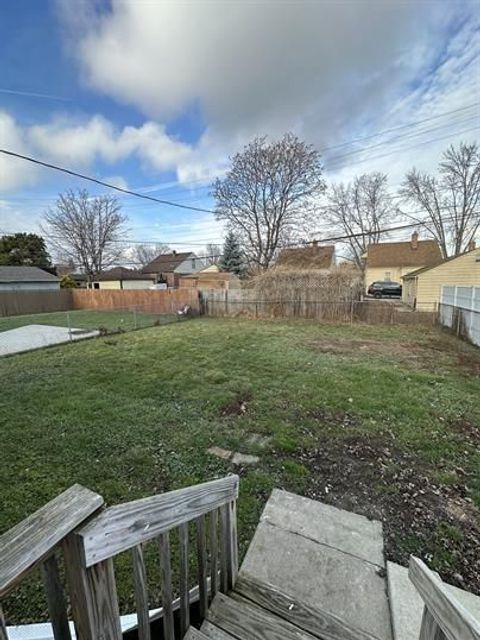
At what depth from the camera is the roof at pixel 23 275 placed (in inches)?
925

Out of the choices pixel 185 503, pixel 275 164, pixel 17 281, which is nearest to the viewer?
pixel 185 503

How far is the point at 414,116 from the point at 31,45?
49.5 ft

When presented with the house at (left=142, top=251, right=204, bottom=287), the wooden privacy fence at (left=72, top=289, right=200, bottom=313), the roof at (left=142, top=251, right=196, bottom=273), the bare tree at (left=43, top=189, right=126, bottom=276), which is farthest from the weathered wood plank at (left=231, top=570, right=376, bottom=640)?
the roof at (left=142, top=251, right=196, bottom=273)

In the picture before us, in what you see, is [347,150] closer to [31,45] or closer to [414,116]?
[414,116]

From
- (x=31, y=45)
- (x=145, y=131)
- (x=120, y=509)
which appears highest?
(x=145, y=131)

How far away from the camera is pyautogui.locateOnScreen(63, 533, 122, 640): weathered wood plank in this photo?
69cm

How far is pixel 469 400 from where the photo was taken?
14.7 ft

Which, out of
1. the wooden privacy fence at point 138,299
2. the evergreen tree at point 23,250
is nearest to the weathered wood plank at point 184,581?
the wooden privacy fence at point 138,299

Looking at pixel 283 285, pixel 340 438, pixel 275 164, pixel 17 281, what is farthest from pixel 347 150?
pixel 17 281

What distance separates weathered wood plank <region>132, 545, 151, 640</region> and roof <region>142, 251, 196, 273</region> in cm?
3819

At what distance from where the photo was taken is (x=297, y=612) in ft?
4.97

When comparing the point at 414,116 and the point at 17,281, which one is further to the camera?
the point at 17,281

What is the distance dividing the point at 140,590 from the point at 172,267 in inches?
1517

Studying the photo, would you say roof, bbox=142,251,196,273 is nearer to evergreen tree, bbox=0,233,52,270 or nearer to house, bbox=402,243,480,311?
evergreen tree, bbox=0,233,52,270
